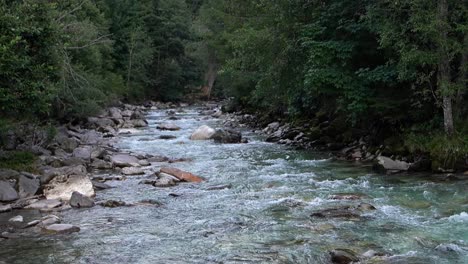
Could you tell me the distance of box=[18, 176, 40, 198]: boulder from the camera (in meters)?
11.5

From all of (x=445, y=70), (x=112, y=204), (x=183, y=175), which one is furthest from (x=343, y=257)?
(x=445, y=70)

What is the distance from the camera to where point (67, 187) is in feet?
38.5

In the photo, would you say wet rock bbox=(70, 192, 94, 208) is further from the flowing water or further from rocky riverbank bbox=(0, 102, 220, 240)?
the flowing water

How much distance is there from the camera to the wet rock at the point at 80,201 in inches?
426

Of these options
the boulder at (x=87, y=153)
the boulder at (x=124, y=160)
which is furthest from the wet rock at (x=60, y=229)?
the boulder at (x=87, y=153)

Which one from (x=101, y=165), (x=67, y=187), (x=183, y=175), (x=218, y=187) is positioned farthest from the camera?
(x=101, y=165)

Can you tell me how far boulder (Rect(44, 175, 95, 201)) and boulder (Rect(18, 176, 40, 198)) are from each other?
274 mm

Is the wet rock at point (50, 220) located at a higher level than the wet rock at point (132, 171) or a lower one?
higher

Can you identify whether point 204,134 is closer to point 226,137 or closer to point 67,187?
point 226,137

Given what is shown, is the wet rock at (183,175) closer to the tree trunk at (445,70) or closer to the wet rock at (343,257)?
the wet rock at (343,257)

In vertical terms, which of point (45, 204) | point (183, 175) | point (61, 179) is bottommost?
point (183, 175)

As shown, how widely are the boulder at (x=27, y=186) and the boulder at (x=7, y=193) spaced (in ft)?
0.61

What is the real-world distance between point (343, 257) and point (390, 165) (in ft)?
25.7

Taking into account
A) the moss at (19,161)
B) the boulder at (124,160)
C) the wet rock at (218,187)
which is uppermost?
the moss at (19,161)
